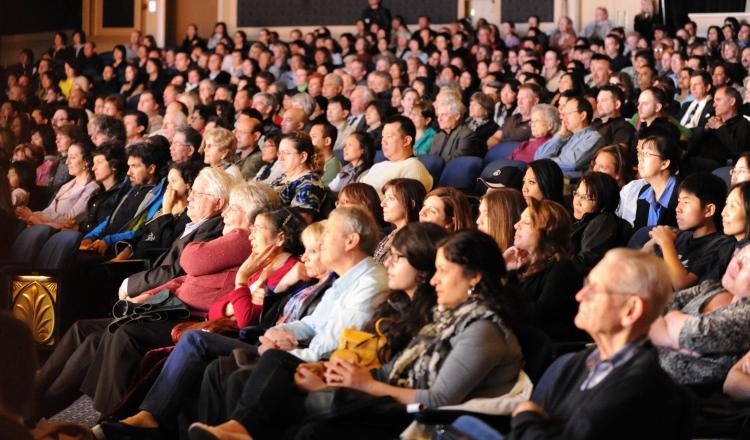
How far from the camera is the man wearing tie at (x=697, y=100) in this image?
24.2 ft

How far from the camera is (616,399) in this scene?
7.45 ft

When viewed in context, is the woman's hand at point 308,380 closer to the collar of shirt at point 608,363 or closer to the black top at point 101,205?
Answer: the collar of shirt at point 608,363

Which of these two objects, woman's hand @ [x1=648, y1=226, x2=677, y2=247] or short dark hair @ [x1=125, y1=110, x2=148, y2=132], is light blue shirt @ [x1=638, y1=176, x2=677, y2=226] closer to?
woman's hand @ [x1=648, y1=226, x2=677, y2=247]

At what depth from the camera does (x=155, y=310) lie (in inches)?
Answer: 162

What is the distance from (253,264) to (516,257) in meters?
0.96

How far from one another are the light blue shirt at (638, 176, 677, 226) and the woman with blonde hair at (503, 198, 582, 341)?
4.16 feet

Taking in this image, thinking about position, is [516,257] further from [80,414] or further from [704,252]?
[80,414]

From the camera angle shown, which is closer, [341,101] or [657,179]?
[657,179]

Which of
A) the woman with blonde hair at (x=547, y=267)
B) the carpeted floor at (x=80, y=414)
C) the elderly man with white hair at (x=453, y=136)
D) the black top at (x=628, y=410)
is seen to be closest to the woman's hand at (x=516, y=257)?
the woman with blonde hair at (x=547, y=267)

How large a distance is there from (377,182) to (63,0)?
352 inches

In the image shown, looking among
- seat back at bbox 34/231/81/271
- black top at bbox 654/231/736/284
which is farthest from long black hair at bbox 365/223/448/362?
seat back at bbox 34/231/81/271

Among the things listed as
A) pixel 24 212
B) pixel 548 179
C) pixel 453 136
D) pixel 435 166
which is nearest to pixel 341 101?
pixel 453 136

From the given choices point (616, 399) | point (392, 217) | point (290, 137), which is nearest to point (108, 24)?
point (290, 137)

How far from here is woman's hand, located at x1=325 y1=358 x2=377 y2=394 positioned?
3.00 metres
